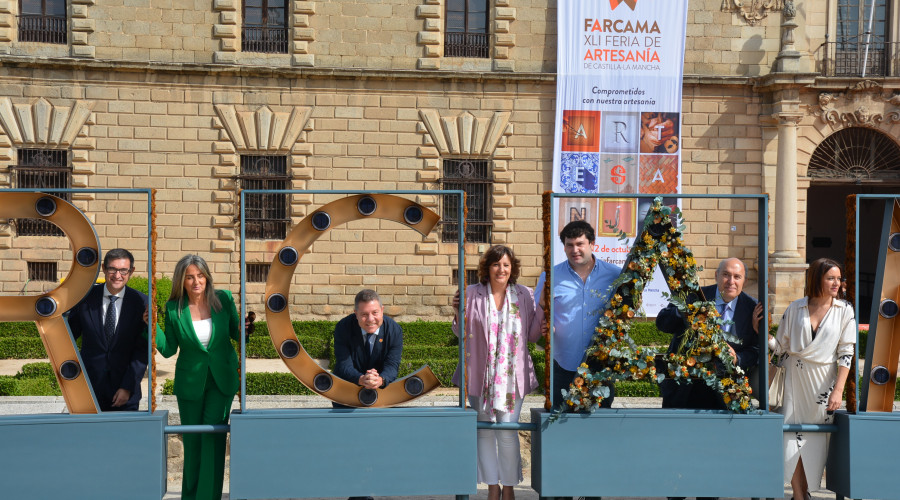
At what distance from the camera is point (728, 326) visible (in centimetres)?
572

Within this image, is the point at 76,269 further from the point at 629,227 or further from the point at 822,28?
the point at 822,28

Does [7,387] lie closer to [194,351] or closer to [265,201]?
[194,351]

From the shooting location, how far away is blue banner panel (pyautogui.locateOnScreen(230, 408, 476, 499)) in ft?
17.5

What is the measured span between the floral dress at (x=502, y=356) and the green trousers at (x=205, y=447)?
63.5 inches

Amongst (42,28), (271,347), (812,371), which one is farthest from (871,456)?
(42,28)

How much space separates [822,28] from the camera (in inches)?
714

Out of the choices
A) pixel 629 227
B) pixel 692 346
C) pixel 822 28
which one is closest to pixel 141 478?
pixel 692 346

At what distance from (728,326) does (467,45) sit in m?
13.1

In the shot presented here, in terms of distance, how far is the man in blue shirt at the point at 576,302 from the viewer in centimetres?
574

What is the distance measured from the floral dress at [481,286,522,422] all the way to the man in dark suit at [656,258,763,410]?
908 millimetres

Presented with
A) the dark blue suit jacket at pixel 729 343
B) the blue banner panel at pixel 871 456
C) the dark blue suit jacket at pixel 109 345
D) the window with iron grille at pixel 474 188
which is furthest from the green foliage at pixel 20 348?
the blue banner panel at pixel 871 456

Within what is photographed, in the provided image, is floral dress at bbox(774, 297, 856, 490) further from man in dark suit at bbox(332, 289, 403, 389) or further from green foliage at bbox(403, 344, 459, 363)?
green foliage at bbox(403, 344, 459, 363)

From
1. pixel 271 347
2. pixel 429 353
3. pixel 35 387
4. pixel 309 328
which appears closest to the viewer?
pixel 35 387

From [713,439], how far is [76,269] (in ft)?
12.6
